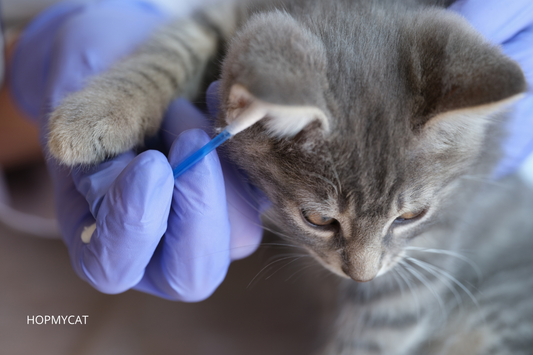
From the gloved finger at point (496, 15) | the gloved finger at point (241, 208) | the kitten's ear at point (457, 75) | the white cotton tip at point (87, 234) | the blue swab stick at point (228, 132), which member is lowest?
the white cotton tip at point (87, 234)

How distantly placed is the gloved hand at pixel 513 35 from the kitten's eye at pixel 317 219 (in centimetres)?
63

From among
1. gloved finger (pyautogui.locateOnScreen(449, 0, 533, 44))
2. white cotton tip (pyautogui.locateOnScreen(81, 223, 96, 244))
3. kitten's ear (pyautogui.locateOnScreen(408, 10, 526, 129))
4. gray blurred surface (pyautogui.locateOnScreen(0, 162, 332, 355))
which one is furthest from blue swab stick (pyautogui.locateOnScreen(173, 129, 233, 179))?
gloved finger (pyautogui.locateOnScreen(449, 0, 533, 44))

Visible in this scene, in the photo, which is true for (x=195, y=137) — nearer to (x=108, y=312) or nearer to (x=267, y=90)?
(x=267, y=90)

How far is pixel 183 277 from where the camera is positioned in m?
0.98

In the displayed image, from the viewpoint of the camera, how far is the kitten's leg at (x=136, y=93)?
0.92 meters

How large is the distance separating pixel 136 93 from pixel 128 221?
384 mm

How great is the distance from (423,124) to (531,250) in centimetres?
92

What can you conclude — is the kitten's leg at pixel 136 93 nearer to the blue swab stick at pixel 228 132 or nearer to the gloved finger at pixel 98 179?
the gloved finger at pixel 98 179

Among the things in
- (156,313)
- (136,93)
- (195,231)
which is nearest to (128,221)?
(195,231)

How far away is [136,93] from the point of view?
1.01 m

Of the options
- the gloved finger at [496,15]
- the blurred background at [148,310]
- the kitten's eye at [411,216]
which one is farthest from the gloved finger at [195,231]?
the gloved finger at [496,15]

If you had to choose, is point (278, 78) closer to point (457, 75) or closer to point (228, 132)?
point (228, 132)

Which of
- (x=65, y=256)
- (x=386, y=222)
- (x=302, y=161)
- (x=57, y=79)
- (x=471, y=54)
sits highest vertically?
(x=471, y=54)

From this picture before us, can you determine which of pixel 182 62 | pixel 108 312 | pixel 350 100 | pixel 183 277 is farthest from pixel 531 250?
pixel 108 312
